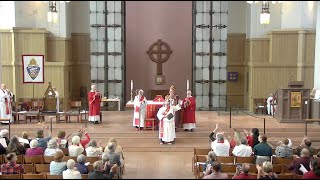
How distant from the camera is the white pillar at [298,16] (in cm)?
2170

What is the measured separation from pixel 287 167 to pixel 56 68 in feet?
48.8

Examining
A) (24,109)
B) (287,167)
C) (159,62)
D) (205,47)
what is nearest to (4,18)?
(24,109)

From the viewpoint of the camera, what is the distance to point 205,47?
24.1 meters

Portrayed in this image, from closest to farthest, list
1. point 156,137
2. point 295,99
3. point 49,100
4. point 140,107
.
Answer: point 156,137, point 140,107, point 295,99, point 49,100

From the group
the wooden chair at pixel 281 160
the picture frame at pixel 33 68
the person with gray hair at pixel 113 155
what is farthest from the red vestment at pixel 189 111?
the picture frame at pixel 33 68

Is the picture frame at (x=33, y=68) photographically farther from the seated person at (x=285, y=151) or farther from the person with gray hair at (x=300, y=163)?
the person with gray hair at (x=300, y=163)

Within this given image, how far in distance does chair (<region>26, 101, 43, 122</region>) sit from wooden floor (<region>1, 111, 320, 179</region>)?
0.36 meters

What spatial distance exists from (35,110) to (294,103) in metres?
10.6

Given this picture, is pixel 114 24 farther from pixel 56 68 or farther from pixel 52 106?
pixel 52 106

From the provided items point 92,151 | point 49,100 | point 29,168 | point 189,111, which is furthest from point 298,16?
point 29,168

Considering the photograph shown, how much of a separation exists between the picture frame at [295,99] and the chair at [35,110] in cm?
996

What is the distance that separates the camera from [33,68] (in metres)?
19.9

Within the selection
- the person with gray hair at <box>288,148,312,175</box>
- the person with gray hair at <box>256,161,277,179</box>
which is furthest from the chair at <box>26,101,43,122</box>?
the person with gray hair at <box>256,161,277,179</box>

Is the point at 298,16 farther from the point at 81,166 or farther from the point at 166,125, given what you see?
the point at 81,166
